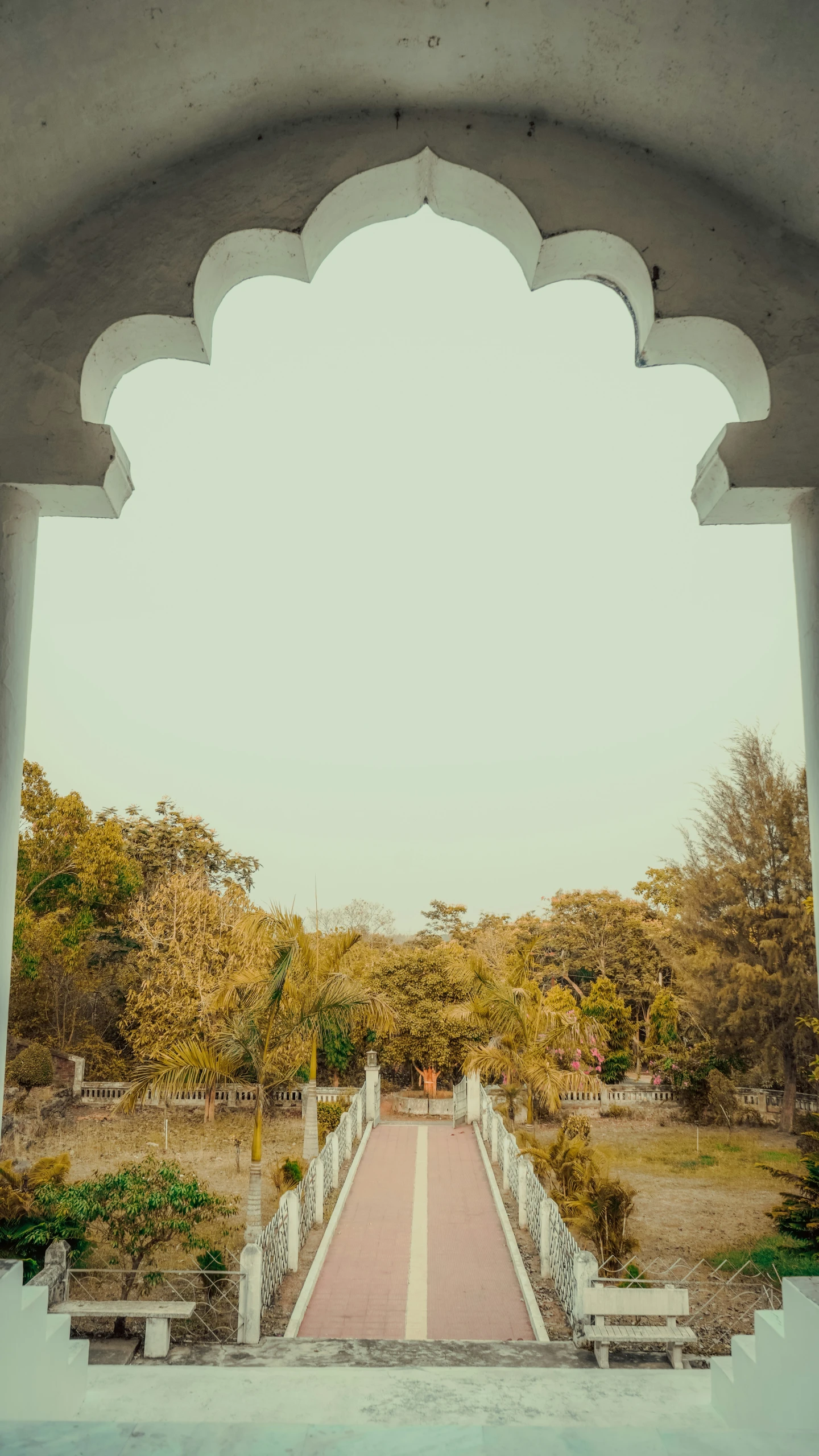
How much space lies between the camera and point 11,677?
1.32 metres

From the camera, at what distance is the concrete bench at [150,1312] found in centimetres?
463

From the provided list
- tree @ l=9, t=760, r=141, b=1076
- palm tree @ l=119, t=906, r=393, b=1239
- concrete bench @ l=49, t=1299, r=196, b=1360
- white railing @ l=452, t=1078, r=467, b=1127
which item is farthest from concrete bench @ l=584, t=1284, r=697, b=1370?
white railing @ l=452, t=1078, r=467, b=1127

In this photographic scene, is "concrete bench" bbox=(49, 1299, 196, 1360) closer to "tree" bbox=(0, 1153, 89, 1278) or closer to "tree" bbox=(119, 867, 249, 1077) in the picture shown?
"tree" bbox=(0, 1153, 89, 1278)

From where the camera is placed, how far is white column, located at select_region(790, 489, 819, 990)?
4.21 feet

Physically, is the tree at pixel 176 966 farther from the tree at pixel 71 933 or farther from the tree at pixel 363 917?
the tree at pixel 363 917

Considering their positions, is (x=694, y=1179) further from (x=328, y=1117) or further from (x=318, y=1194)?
(x=318, y=1194)

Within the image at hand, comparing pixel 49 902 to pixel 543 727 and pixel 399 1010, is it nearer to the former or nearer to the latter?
pixel 399 1010

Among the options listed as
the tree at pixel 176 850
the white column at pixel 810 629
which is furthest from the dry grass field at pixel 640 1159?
the white column at pixel 810 629

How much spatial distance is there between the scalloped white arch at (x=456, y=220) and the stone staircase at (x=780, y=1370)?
4.12ft

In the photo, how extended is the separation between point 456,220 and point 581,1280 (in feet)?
18.2

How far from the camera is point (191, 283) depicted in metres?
1.38

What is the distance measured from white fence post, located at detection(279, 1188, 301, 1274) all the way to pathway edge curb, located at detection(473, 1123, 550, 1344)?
5.65 ft

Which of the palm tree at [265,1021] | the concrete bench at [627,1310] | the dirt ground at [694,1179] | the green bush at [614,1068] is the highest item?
the palm tree at [265,1021]

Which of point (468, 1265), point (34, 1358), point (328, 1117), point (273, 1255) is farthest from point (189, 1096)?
point (34, 1358)
